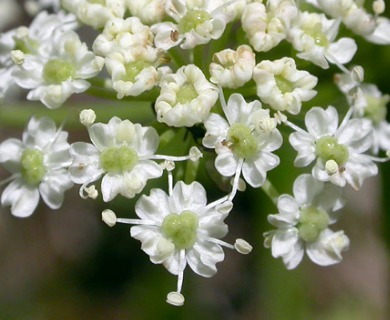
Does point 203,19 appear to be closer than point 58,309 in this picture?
Yes

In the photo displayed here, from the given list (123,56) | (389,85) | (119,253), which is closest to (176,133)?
(123,56)

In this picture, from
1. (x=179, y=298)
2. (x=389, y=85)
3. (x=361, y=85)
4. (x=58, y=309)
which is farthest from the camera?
(x=58, y=309)

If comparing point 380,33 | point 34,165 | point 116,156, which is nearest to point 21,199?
point 34,165

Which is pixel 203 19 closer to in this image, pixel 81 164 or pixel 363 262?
pixel 81 164

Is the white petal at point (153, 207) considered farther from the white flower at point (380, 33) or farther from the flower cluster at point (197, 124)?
the white flower at point (380, 33)

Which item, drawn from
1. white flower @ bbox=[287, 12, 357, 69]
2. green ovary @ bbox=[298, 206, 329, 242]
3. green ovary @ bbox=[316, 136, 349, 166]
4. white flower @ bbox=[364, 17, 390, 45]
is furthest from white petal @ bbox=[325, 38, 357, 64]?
green ovary @ bbox=[298, 206, 329, 242]

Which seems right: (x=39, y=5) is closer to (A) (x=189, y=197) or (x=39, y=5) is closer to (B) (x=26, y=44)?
(B) (x=26, y=44)

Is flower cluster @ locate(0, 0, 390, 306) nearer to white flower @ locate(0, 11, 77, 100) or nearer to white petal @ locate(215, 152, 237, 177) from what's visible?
white petal @ locate(215, 152, 237, 177)
